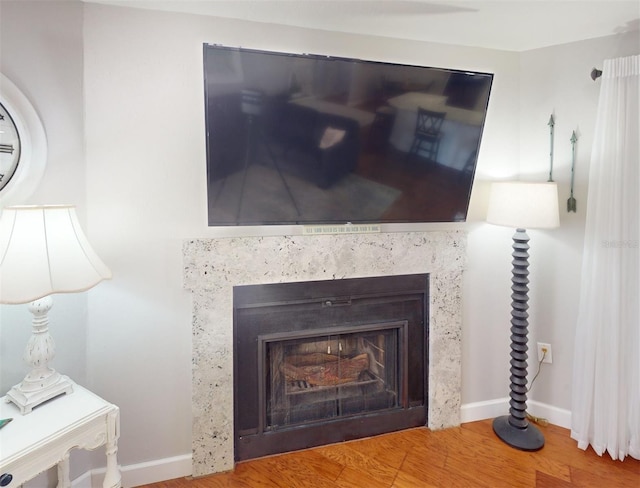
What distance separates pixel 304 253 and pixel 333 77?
2.98 ft

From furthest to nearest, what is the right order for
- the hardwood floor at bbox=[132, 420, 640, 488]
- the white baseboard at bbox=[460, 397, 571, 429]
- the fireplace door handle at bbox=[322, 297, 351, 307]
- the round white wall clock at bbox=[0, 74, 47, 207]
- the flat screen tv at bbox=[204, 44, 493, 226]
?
1. the white baseboard at bbox=[460, 397, 571, 429]
2. the fireplace door handle at bbox=[322, 297, 351, 307]
3. the hardwood floor at bbox=[132, 420, 640, 488]
4. the flat screen tv at bbox=[204, 44, 493, 226]
5. the round white wall clock at bbox=[0, 74, 47, 207]

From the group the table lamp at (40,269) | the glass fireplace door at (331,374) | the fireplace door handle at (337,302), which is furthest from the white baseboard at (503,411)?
the table lamp at (40,269)

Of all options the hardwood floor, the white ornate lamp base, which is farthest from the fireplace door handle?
the white ornate lamp base

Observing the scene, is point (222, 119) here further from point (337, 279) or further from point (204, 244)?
point (337, 279)

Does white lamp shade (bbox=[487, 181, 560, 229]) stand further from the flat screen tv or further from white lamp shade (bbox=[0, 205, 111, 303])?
white lamp shade (bbox=[0, 205, 111, 303])

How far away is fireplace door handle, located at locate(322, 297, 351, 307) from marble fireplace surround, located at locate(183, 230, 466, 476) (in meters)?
0.14

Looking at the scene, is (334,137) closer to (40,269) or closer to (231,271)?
(231,271)

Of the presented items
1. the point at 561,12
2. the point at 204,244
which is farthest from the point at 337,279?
the point at 561,12

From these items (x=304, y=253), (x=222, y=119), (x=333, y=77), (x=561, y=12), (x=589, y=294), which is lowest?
(x=589, y=294)

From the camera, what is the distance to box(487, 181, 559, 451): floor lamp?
2.01 m

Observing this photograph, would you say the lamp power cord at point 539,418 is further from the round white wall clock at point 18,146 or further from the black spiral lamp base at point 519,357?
the round white wall clock at point 18,146

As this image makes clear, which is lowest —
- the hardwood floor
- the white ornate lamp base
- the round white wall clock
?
the hardwood floor

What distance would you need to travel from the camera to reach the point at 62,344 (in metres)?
1.71

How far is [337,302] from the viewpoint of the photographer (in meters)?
2.13
